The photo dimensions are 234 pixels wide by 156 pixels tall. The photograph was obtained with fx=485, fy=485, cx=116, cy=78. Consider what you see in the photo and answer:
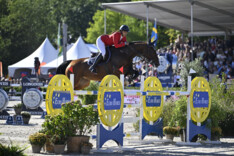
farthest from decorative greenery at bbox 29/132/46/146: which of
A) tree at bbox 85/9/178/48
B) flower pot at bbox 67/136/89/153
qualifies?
tree at bbox 85/9/178/48

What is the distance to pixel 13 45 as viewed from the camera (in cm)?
5019

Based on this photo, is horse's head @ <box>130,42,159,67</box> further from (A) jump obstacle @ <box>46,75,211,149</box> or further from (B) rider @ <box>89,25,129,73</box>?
(A) jump obstacle @ <box>46,75,211,149</box>

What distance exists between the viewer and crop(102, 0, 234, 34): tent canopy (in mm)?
21294

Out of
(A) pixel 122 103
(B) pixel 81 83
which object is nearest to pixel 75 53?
(B) pixel 81 83

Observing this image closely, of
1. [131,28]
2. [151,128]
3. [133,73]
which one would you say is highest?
[131,28]

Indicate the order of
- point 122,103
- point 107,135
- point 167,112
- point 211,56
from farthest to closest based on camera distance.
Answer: point 211,56
point 167,112
point 122,103
point 107,135

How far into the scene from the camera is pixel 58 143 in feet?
23.9

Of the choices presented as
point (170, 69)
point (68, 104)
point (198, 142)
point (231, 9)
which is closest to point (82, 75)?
point (198, 142)

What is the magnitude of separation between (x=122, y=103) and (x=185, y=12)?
16903 mm

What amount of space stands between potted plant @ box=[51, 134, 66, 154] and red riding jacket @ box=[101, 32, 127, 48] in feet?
15.8

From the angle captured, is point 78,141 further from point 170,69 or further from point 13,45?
point 13,45

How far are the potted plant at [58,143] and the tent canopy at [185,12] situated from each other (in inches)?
544

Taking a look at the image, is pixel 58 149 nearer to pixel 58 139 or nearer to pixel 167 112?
pixel 58 139

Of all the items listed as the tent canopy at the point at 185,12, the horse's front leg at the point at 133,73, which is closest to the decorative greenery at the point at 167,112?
the horse's front leg at the point at 133,73
